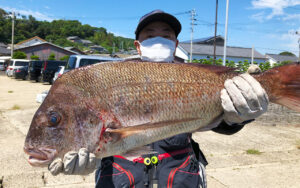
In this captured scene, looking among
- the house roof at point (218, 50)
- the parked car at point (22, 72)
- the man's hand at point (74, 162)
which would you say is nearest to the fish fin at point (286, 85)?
the man's hand at point (74, 162)

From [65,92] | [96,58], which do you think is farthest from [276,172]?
[96,58]

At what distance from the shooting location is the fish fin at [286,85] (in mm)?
1717

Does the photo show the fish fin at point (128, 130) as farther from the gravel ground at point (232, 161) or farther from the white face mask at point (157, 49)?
the gravel ground at point (232, 161)

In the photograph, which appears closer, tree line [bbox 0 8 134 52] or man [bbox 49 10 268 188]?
man [bbox 49 10 268 188]

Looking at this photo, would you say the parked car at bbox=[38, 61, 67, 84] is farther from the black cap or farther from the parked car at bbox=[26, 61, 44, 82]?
the black cap

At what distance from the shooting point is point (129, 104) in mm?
1621

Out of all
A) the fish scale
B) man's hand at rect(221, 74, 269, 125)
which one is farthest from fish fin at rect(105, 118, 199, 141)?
man's hand at rect(221, 74, 269, 125)

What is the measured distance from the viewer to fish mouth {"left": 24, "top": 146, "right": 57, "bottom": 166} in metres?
1.53

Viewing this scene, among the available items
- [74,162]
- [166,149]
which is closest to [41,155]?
[74,162]

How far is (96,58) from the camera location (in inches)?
580

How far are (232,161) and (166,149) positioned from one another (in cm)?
376

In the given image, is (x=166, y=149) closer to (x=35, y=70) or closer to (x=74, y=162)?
(x=74, y=162)

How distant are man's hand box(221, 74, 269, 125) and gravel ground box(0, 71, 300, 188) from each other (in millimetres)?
2790

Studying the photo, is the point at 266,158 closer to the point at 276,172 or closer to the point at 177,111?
the point at 276,172
